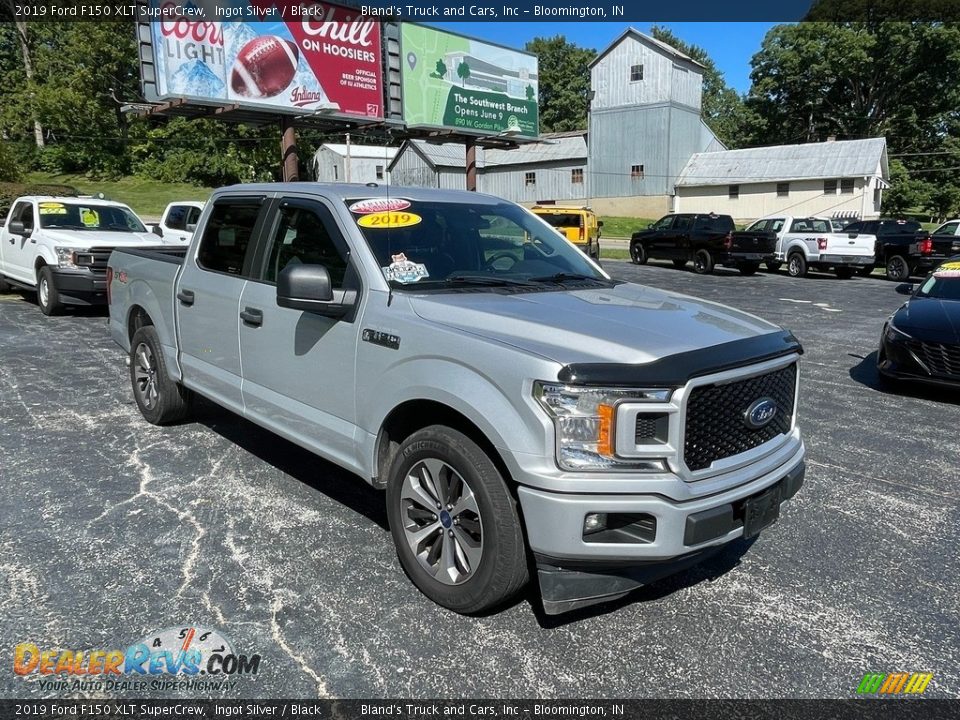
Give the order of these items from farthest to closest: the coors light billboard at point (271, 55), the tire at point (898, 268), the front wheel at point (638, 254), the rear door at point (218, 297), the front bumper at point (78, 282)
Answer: the front wheel at point (638, 254), the tire at point (898, 268), the coors light billboard at point (271, 55), the front bumper at point (78, 282), the rear door at point (218, 297)

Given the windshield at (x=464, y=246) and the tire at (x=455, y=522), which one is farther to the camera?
the windshield at (x=464, y=246)

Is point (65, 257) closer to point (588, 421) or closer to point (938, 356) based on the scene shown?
point (588, 421)

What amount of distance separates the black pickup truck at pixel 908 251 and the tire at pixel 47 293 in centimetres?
2060

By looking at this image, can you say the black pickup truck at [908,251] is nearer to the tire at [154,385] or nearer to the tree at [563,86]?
the tire at [154,385]

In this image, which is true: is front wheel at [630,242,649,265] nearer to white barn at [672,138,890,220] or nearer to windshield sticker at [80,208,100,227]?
windshield sticker at [80,208,100,227]

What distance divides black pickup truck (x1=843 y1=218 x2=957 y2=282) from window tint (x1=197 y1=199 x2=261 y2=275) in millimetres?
20012

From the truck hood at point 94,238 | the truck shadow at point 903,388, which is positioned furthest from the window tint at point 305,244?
the truck hood at point 94,238

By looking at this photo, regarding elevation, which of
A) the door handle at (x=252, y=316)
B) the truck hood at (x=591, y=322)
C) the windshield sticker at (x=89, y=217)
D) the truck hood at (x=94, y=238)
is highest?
the windshield sticker at (x=89, y=217)

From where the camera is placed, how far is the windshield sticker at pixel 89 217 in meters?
12.0

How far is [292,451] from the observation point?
5.29 metres

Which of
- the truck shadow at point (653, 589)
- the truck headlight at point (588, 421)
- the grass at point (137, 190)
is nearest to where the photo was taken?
the truck headlight at point (588, 421)

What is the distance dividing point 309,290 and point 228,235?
1.64 m

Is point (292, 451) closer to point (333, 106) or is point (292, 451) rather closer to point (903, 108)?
point (333, 106)

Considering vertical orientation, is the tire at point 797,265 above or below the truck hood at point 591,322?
below
